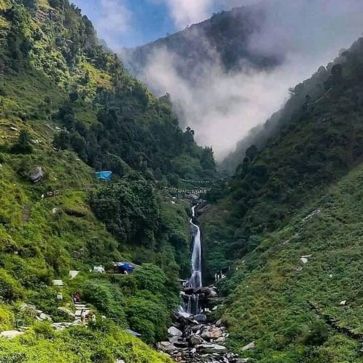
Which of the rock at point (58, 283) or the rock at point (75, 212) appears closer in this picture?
the rock at point (58, 283)

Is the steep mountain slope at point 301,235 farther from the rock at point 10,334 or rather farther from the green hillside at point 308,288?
the rock at point 10,334

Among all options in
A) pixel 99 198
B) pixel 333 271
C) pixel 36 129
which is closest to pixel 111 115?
pixel 36 129

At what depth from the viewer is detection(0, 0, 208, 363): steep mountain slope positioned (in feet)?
144

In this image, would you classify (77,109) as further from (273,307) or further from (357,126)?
(273,307)

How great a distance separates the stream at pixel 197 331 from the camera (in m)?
54.7

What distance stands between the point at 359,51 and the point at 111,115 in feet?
236

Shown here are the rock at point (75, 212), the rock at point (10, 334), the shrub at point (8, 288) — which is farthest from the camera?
the rock at point (75, 212)

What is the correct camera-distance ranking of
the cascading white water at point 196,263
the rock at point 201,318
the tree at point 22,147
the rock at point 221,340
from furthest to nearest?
the cascading white water at point 196,263, the tree at point 22,147, the rock at point 201,318, the rock at point 221,340

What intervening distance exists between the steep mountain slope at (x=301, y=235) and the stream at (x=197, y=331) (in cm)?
220

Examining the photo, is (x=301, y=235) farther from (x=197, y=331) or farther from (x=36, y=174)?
(x=36, y=174)

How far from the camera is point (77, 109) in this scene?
141 m

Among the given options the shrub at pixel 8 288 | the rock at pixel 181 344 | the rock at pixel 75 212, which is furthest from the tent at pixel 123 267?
the shrub at pixel 8 288

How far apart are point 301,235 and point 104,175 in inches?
1649

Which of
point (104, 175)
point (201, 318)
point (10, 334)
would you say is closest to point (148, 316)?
point (201, 318)
